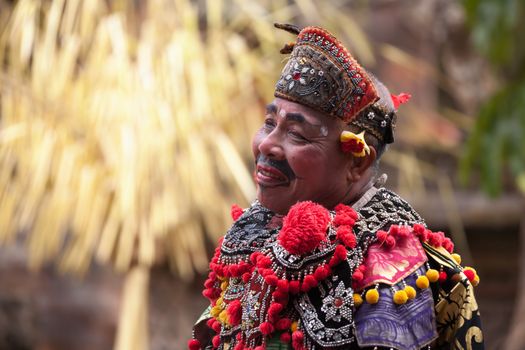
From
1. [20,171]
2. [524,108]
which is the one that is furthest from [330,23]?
[20,171]

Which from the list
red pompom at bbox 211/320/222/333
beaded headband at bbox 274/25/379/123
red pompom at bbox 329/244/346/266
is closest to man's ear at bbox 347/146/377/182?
beaded headband at bbox 274/25/379/123

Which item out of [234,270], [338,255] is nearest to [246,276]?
[234,270]

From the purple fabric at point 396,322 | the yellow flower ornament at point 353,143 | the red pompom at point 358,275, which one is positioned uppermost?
the yellow flower ornament at point 353,143

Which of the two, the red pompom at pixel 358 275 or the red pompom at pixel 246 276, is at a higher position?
the red pompom at pixel 246 276

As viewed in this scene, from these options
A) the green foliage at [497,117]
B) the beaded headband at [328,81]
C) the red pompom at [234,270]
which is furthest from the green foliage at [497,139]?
the red pompom at [234,270]

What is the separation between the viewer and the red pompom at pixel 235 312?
2.26 metres

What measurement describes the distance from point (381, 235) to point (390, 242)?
Answer: 3 cm

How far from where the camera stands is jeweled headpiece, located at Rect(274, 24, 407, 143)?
2.25 m

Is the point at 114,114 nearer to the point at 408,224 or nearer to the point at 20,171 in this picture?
the point at 20,171

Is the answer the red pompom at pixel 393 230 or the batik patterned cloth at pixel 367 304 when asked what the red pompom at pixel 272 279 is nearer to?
the batik patterned cloth at pixel 367 304

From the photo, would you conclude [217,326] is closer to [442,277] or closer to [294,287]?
[294,287]

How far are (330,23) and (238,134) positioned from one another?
3.26ft

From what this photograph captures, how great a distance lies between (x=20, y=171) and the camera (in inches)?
247

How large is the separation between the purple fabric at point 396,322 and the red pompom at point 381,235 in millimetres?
109
